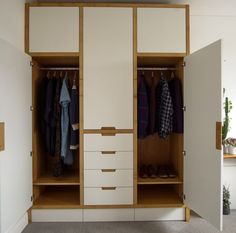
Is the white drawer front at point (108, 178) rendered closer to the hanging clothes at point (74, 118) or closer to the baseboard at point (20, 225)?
the hanging clothes at point (74, 118)

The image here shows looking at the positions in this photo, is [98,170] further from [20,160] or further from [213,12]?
[213,12]

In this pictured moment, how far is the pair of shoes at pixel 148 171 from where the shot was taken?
262 cm

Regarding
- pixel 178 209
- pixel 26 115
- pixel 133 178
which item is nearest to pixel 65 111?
pixel 26 115

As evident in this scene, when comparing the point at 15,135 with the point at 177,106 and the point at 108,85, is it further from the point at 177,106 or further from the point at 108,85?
the point at 177,106

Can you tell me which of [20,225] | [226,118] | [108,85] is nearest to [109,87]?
[108,85]

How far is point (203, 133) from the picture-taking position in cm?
205

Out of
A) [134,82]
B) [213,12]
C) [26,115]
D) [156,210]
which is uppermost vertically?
[213,12]

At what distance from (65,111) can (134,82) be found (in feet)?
2.71

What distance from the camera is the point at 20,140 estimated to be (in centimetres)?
212

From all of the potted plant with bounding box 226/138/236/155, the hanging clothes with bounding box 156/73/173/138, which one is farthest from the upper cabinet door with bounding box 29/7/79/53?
the potted plant with bounding box 226/138/236/155

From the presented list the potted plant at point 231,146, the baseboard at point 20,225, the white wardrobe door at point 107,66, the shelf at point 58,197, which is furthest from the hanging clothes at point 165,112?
the baseboard at point 20,225

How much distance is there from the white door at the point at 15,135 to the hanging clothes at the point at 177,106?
1569 mm

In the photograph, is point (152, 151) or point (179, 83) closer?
point (179, 83)

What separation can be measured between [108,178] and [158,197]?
0.67 metres
